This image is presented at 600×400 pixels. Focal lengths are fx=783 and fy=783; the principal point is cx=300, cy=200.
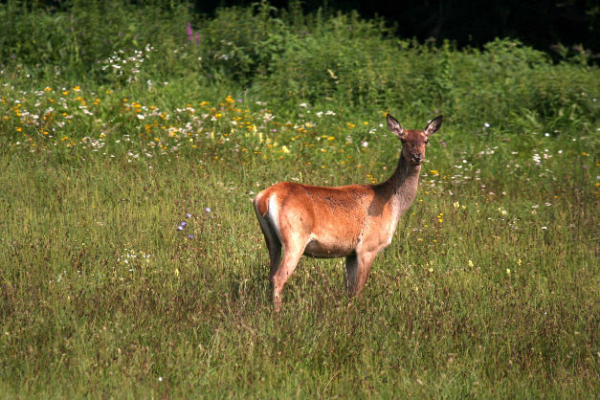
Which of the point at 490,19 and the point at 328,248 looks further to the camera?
the point at 490,19

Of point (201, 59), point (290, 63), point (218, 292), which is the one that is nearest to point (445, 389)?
point (218, 292)

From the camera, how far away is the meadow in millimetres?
4680

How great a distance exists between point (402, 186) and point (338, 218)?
0.77 metres

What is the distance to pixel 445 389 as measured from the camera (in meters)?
4.45

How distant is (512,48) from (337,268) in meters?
9.47

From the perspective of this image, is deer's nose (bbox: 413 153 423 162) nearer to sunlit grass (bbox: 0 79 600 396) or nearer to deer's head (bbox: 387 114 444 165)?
deer's head (bbox: 387 114 444 165)

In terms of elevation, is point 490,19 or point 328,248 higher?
point 328,248

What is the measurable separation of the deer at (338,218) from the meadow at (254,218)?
25 centimetres

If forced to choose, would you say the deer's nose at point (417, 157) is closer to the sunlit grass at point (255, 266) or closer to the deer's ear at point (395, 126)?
the deer's ear at point (395, 126)

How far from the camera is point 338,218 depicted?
5.75m

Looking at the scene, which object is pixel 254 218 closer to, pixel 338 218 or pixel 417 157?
pixel 338 218

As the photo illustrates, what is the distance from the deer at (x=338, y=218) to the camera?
5441 mm

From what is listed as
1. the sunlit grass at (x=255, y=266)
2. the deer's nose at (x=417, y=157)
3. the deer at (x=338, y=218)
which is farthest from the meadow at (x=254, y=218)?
the deer's nose at (x=417, y=157)

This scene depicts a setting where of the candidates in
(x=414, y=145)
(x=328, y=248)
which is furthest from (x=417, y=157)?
(x=328, y=248)
